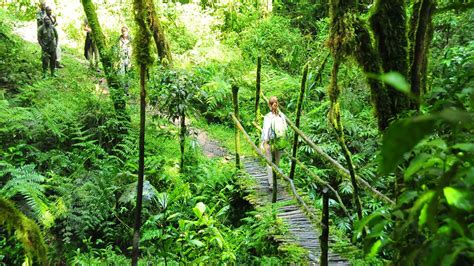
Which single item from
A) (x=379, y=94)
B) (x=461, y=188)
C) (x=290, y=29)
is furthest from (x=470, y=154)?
(x=290, y=29)

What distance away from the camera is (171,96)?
25.9ft

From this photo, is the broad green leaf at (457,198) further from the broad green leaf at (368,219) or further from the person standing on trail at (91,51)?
the person standing on trail at (91,51)

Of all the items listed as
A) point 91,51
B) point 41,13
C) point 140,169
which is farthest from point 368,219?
point 91,51

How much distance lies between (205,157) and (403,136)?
856 centimetres

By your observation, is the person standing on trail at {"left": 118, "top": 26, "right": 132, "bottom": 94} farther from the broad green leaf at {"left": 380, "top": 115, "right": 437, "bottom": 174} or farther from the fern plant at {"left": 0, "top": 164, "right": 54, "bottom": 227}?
the broad green leaf at {"left": 380, "top": 115, "right": 437, "bottom": 174}

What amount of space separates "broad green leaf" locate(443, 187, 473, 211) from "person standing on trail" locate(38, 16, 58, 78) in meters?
11.2

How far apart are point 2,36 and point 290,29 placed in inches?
354

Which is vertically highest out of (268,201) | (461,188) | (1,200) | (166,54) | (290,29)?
(290,29)

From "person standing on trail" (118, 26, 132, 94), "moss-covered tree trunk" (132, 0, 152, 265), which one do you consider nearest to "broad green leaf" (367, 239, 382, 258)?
"moss-covered tree trunk" (132, 0, 152, 265)

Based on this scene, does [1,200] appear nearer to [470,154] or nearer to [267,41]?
[470,154]

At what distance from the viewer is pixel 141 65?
12.0 ft

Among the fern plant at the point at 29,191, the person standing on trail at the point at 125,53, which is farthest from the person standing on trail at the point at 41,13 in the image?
the fern plant at the point at 29,191

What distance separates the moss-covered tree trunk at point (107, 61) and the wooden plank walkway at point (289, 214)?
2385 mm

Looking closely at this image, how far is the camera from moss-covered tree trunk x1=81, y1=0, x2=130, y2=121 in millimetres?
8883
